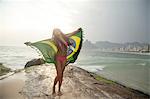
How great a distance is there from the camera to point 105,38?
295 centimetres

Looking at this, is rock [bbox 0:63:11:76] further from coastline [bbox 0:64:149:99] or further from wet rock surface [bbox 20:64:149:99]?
wet rock surface [bbox 20:64:149:99]

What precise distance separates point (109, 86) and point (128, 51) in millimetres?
522

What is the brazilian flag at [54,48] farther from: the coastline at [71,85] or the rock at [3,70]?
the rock at [3,70]

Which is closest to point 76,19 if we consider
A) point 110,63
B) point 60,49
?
point 60,49

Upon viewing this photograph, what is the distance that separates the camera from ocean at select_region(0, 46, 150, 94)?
110 inches

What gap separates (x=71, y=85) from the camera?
2.75 m

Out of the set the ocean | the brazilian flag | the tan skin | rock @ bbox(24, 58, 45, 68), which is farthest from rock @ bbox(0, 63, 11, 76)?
the tan skin

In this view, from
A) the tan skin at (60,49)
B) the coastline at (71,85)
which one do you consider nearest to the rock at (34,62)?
the coastline at (71,85)

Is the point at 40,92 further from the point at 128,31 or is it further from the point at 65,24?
the point at 128,31

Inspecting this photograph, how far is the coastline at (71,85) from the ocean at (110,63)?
0.24 feet

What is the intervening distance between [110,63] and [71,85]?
58cm

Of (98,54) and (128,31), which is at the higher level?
(128,31)

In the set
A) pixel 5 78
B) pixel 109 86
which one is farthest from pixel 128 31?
pixel 5 78

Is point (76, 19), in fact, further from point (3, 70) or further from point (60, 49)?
point (3, 70)
